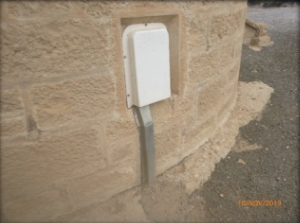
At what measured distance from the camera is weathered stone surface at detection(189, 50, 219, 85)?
1.48m

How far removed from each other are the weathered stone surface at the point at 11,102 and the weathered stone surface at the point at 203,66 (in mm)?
989

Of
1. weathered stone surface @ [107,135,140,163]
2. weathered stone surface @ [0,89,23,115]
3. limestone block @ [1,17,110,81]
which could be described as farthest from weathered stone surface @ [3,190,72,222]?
limestone block @ [1,17,110,81]

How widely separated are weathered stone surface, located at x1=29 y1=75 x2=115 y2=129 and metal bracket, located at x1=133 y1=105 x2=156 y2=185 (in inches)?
8.1

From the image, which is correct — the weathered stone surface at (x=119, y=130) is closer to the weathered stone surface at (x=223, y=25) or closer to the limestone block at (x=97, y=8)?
the limestone block at (x=97, y=8)

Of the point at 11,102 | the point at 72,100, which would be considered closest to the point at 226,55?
the point at 72,100

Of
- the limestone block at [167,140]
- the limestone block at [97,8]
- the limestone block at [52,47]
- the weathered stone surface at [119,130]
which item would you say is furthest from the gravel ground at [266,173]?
the limestone block at [97,8]

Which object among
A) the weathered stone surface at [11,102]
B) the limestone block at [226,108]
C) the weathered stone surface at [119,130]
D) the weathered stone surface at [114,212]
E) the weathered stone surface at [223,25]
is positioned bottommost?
the weathered stone surface at [114,212]

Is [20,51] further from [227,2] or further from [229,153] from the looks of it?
[229,153]

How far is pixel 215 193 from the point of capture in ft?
5.15

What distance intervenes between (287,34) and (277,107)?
4527 mm

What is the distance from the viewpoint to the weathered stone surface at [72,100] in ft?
3.21

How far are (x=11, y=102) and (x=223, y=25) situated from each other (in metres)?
1.47

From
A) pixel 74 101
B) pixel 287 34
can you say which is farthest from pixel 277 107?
pixel 287 34

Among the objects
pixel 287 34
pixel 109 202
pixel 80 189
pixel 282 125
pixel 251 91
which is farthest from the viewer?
pixel 287 34
